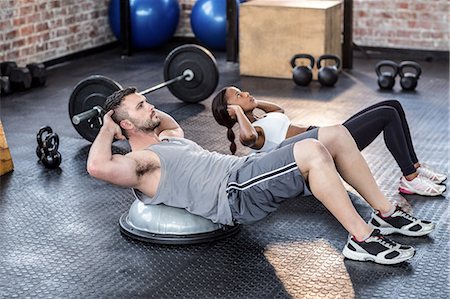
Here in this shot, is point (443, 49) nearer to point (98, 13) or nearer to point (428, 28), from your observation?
point (428, 28)

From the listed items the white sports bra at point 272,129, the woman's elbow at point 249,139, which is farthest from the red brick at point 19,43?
the woman's elbow at point 249,139

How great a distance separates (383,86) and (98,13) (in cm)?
250

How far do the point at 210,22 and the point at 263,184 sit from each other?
4.00 meters

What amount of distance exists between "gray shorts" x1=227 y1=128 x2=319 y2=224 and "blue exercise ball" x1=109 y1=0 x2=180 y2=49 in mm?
3936

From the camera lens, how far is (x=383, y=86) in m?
5.35

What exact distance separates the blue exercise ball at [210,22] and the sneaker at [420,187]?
3.36m

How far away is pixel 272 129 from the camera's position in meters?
3.21

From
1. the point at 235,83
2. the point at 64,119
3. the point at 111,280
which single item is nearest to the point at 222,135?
the point at 64,119

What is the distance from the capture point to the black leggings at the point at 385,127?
317cm

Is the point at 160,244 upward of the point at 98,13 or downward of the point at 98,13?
downward

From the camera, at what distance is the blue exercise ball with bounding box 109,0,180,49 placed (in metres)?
6.50

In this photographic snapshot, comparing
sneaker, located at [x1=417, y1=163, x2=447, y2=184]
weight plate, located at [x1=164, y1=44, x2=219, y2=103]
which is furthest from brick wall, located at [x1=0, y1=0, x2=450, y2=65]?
sneaker, located at [x1=417, y1=163, x2=447, y2=184]

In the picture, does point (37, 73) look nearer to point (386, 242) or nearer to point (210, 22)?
point (210, 22)

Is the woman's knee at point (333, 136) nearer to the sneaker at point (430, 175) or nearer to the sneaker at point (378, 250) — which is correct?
the sneaker at point (378, 250)
